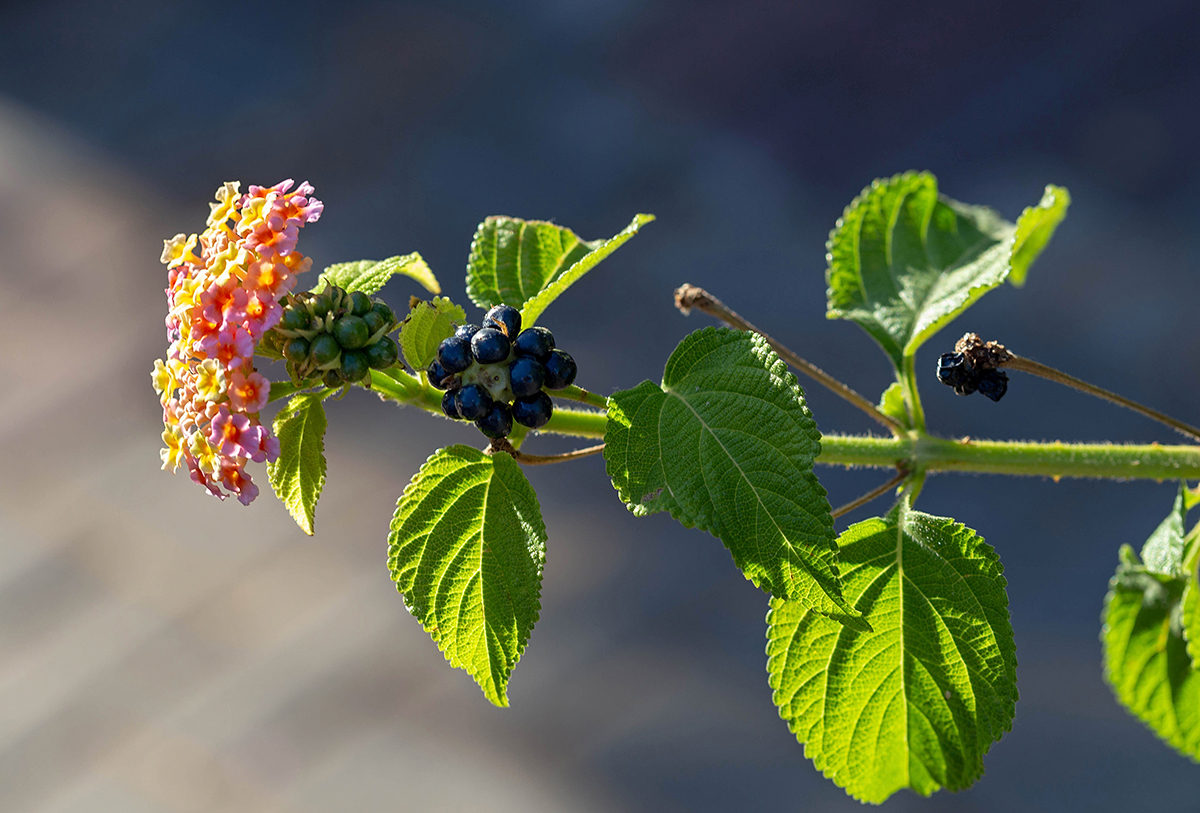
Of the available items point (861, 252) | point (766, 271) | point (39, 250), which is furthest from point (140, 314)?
point (861, 252)

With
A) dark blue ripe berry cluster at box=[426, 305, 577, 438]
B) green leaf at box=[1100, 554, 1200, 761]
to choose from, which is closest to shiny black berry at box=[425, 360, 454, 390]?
dark blue ripe berry cluster at box=[426, 305, 577, 438]

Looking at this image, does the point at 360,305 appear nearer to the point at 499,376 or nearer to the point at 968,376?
the point at 499,376

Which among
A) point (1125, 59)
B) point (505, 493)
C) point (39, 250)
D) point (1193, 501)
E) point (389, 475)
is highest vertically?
point (39, 250)

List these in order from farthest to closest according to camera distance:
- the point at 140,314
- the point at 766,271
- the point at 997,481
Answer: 1. the point at 140,314
2. the point at 766,271
3. the point at 997,481

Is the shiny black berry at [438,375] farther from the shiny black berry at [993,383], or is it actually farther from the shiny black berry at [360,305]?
the shiny black berry at [993,383]

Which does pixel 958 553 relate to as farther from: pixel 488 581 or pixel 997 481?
pixel 997 481

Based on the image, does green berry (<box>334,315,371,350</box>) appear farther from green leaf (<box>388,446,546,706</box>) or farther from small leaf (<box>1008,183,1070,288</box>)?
small leaf (<box>1008,183,1070,288</box>)
